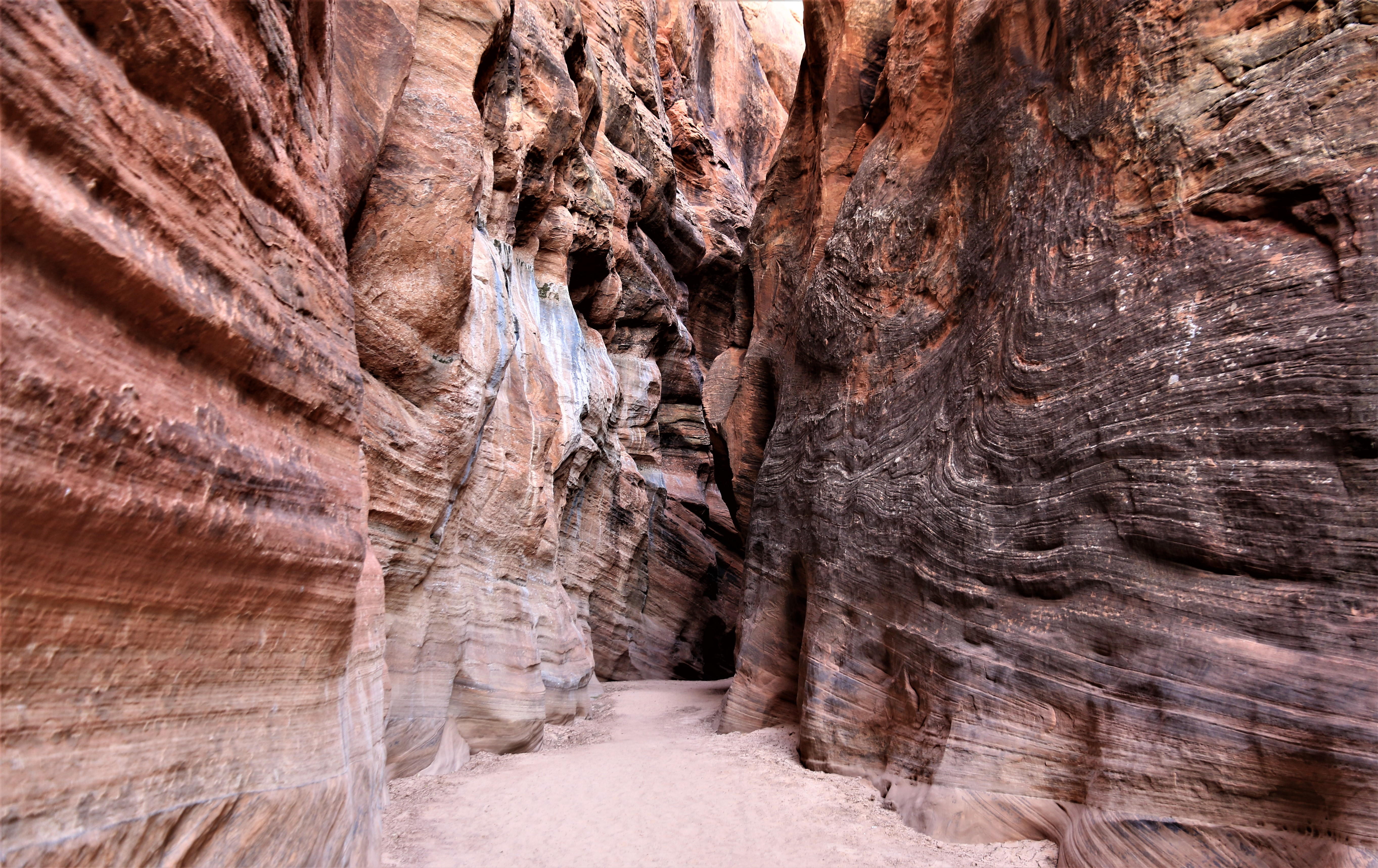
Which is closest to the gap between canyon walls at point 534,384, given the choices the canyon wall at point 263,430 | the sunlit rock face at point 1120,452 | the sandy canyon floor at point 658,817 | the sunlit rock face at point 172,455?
the canyon wall at point 263,430

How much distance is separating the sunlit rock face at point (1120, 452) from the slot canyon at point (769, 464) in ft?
0.10

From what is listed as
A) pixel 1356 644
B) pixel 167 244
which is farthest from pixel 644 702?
pixel 167 244

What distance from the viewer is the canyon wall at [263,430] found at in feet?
7.52

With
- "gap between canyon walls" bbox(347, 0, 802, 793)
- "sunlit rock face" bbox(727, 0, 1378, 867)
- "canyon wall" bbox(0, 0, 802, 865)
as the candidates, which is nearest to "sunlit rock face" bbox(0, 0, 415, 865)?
"canyon wall" bbox(0, 0, 802, 865)

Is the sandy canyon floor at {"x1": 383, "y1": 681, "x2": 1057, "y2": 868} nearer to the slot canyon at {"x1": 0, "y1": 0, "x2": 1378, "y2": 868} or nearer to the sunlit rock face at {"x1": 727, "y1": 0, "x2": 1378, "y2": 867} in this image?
the slot canyon at {"x1": 0, "y1": 0, "x2": 1378, "y2": 868}

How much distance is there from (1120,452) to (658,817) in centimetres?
458

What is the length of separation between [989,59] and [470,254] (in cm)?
575

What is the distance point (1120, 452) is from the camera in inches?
203

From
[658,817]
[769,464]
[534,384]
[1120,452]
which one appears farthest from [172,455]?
[769,464]

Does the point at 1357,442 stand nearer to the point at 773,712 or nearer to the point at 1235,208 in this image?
the point at 1235,208

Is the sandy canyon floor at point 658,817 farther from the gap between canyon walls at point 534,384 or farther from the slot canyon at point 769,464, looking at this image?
the gap between canyon walls at point 534,384

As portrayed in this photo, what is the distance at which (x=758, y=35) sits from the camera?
38.7 m

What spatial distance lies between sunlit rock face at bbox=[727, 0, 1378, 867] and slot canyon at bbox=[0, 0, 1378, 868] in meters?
0.03

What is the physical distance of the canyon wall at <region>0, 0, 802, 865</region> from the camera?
90.3 inches
